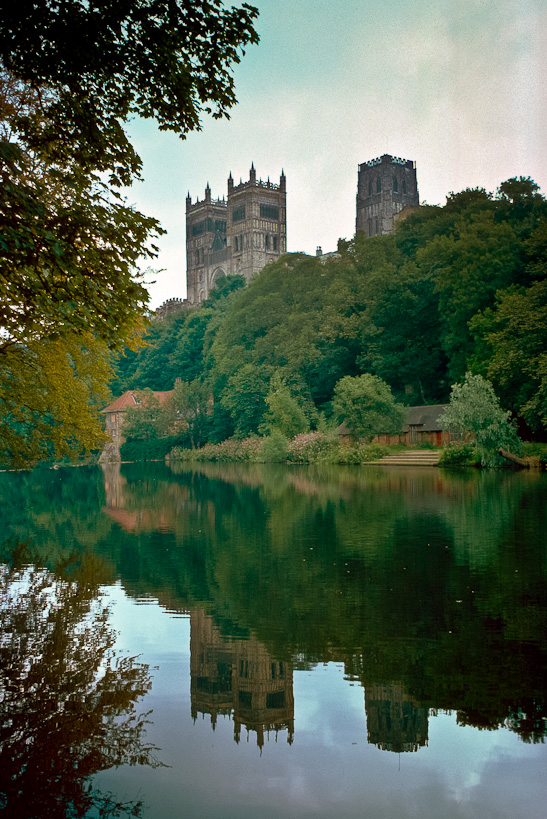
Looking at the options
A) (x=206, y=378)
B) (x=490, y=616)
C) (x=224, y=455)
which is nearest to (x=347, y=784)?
(x=490, y=616)

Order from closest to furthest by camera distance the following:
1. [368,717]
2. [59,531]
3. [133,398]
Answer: [368,717] → [59,531] → [133,398]

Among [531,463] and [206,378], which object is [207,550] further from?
[206,378]

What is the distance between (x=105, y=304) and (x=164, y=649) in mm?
4772

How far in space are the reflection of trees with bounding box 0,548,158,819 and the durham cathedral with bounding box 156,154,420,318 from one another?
120 meters

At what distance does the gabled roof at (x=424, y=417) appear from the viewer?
51750 millimetres

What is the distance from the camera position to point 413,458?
47.1m

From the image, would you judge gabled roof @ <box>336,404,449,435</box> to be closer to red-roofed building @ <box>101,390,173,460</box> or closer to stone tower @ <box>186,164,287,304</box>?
red-roofed building @ <box>101,390,173,460</box>

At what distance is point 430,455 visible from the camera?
4641 cm

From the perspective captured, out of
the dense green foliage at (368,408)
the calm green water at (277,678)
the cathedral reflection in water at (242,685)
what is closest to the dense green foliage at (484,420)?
the dense green foliage at (368,408)

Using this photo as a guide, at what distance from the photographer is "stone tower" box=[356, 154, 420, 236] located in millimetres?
134750

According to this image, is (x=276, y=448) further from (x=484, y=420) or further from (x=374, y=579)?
(x=374, y=579)

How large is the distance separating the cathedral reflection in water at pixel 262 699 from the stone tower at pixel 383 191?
431ft

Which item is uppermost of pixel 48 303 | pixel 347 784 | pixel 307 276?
pixel 307 276

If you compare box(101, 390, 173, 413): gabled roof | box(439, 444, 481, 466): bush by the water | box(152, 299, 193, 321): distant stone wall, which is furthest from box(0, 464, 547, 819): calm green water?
Answer: box(152, 299, 193, 321): distant stone wall
